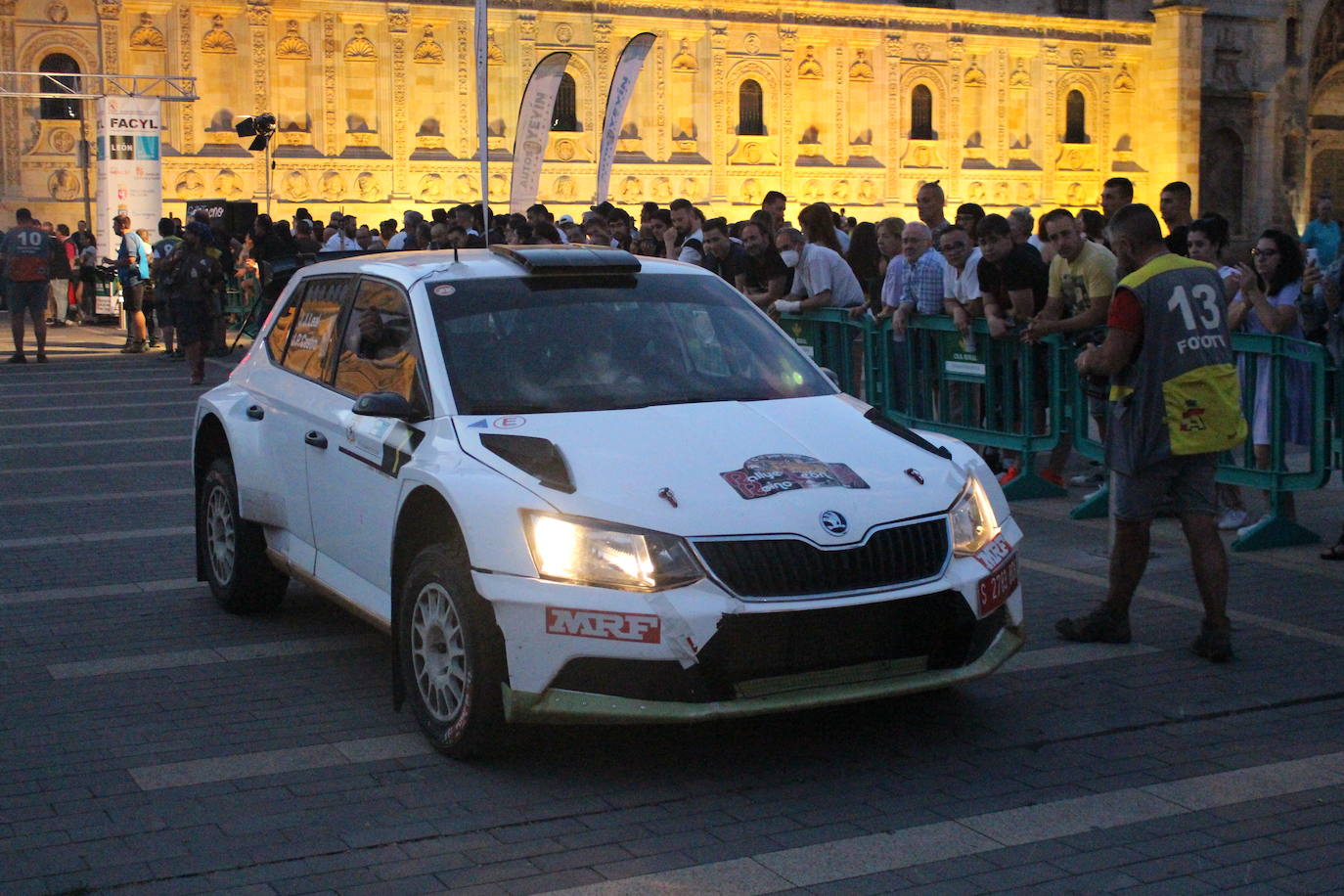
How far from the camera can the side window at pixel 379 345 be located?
6598mm

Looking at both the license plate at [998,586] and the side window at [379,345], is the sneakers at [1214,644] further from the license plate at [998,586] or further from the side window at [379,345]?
the side window at [379,345]

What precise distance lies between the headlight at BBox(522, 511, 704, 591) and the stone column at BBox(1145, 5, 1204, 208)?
54.4m

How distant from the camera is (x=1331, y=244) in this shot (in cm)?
2019

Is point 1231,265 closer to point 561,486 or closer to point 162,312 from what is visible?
point 561,486

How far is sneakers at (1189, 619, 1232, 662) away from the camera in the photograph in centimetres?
704

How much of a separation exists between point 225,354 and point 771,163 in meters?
28.5

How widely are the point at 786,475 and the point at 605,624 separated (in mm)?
838

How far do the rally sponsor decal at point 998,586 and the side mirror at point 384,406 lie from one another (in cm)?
217

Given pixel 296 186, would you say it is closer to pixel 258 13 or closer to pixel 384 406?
pixel 258 13

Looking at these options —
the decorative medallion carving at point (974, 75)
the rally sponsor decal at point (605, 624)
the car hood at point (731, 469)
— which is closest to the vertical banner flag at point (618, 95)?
the car hood at point (731, 469)

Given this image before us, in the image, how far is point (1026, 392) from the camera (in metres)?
11.5

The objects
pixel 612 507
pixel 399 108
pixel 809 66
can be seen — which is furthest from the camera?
pixel 809 66

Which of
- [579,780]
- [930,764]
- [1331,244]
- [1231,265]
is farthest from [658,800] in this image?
[1331,244]

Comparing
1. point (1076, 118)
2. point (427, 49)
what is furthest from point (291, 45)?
point (1076, 118)
